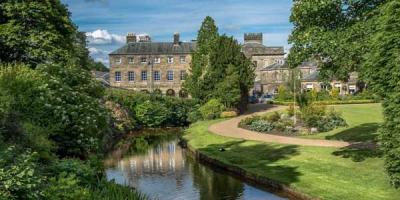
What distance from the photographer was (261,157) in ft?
88.4

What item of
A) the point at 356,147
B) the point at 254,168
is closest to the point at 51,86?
the point at 254,168

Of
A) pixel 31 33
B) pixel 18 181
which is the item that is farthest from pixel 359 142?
pixel 18 181

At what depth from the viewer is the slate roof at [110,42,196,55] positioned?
88.8 m

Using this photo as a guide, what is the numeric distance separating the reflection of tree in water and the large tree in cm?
623

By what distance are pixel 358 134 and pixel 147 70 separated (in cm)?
5953

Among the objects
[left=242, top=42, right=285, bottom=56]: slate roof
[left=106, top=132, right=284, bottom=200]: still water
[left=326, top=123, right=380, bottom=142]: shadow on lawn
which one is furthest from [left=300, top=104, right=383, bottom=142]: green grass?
[left=242, top=42, right=285, bottom=56]: slate roof

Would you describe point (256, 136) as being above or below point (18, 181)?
below

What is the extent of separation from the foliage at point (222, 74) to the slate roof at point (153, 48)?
31.8 metres

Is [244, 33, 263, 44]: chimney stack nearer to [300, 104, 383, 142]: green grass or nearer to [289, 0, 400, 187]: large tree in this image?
[300, 104, 383, 142]: green grass

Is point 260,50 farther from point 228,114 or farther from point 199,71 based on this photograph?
point 228,114

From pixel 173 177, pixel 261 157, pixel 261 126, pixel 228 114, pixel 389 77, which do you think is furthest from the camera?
pixel 228 114

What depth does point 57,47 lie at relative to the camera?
28.7m

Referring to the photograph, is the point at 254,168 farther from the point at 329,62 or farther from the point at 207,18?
the point at 207,18

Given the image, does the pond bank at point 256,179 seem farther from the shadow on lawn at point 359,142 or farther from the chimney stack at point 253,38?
the chimney stack at point 253,38
